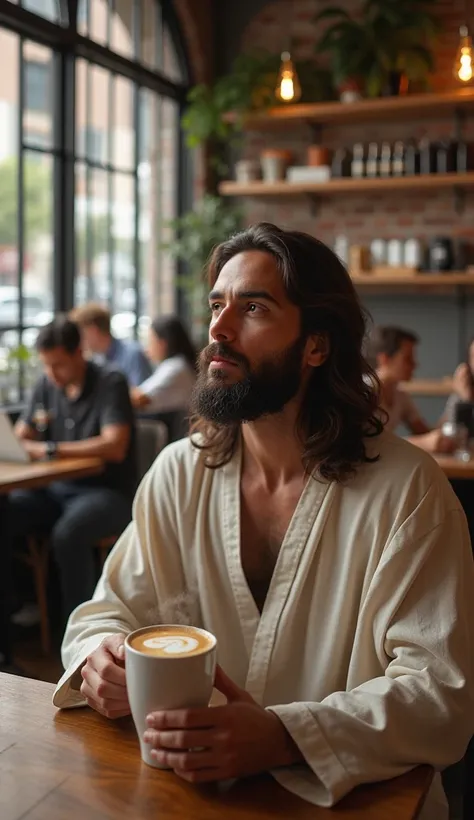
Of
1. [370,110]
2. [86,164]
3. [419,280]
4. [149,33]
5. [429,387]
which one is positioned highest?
[149,33]

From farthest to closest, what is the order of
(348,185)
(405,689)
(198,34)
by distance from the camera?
(198,34) < (348,185) < (405,689)

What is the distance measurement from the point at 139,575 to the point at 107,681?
0.32 metres

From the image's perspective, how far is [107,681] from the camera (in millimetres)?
1193

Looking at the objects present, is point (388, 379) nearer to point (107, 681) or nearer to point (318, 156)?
point (318, 156)

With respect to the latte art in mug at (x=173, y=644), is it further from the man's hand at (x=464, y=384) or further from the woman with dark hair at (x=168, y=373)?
the woman with dark hair at (x=168, y=373)

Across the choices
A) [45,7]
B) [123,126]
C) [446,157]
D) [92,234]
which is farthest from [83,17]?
[446,157]

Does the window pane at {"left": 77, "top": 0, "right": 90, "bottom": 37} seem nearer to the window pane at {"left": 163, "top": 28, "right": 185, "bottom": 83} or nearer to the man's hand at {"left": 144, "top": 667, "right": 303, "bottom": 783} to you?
the window pane at {"left": 163, "top": 28, "right": 185, "bottom": 83}

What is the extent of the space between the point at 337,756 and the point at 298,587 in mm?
350

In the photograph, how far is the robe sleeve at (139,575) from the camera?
1.39m

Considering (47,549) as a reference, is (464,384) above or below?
above

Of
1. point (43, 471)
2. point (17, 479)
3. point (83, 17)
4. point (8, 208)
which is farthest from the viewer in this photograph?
point (83, 17)

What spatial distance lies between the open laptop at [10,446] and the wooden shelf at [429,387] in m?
3.05

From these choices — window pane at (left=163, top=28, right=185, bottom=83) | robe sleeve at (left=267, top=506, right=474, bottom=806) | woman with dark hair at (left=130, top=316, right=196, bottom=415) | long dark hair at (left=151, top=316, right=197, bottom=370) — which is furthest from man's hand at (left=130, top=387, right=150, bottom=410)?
robe sleeve at (left=267, top=506, right=474, bottom=806)

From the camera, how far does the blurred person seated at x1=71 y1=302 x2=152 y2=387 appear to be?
5.52 meters
